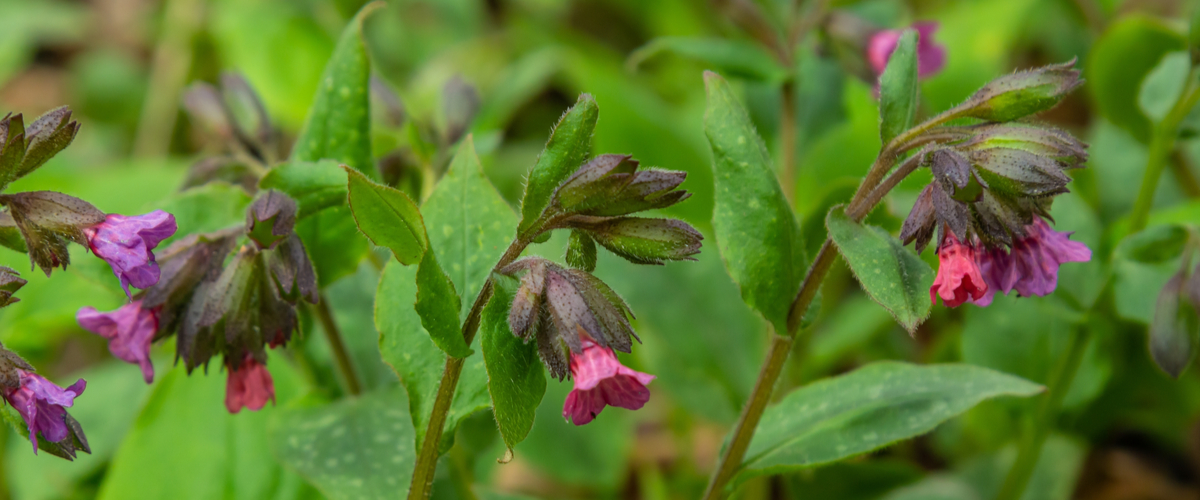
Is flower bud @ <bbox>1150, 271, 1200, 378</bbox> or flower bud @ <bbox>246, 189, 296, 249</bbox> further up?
flower bud @ <bbox>246, 189, 296, 249</bbox>

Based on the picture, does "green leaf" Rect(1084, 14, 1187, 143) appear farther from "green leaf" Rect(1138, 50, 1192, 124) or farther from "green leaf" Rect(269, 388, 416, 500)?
"green leaf" Rect(269, 388, 416, 500)

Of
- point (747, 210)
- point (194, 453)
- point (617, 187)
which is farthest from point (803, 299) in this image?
point (194, 453)

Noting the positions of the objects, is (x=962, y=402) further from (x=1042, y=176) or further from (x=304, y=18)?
(x=304, y=18)

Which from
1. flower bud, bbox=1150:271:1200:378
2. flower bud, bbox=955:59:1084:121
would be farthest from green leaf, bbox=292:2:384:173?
flower bud, bbox=1150:271:1200:378

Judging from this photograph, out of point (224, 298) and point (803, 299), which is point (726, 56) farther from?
point (224, 298)

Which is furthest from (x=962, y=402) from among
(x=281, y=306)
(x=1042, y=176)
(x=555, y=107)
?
(x=555, y=107)

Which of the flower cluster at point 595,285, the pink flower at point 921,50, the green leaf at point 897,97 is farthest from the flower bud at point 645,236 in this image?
the pink flower at point 921,50

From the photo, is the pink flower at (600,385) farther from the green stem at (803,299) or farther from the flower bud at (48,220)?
the flower bud at (48,220)
